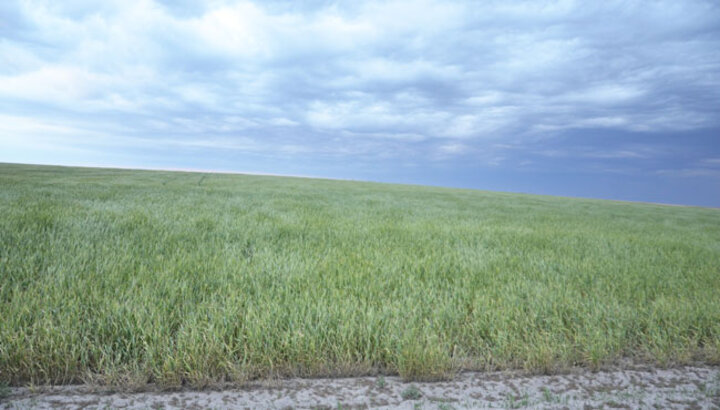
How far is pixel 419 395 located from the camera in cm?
181

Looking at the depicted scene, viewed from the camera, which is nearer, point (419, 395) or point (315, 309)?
point (419, 395)

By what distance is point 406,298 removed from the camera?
288 cm

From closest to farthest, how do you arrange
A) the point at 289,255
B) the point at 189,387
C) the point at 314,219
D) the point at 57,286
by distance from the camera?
1. the point at 189,387
2. the point at 57,286
3. the point at 289,255
4. the point at 314,219

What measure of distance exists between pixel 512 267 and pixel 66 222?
666 cm

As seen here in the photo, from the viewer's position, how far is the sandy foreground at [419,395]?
172 cm

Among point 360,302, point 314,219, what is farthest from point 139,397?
point 314,219

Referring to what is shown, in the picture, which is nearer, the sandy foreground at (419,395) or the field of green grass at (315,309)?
the sandy foreground at (419,395)

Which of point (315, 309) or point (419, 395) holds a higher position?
point (315, 309)

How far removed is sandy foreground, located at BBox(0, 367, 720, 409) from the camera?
172 cm

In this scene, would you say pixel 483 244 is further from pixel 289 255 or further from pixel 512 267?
pixel 289 255

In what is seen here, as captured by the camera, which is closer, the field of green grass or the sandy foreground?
the sandy foreground

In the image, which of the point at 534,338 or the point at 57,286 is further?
the point at 57,286

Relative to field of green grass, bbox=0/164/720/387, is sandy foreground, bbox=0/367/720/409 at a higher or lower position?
lower

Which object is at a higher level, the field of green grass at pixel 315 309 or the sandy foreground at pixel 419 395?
the field of green grass at pixel 315 309
